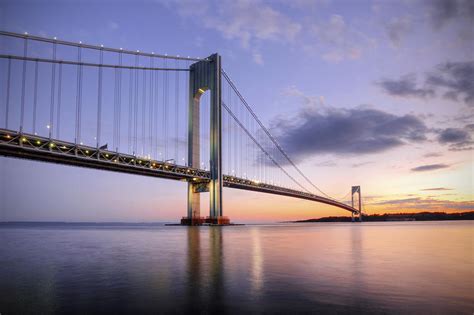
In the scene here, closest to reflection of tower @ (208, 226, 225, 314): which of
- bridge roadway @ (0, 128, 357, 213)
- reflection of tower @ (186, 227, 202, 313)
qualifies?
reflection of tower @ (186, 227, 202, 313)

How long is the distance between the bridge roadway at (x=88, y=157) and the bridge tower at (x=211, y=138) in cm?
208

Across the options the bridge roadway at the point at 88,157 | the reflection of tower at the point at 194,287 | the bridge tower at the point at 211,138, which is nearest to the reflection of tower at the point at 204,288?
the reflection of tower at the point at 194,287

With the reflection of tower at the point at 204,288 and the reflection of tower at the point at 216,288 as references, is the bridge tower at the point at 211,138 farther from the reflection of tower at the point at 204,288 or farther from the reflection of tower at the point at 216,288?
the reflection of tower at the point at 216,288

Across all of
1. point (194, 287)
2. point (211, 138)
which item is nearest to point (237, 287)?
point (194, 287)

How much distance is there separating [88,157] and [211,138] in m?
21.3

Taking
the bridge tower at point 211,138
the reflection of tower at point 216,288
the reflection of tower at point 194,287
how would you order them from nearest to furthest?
the reflection of tower at point 216,288, the reflection of tower at point 194,287, the bridge tower at point 211,138

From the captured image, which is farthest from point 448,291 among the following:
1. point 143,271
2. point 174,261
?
point 174,261

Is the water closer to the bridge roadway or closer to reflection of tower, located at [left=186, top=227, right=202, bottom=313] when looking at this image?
reflection of tower, located at [left=186, top=227, right=202, bottom=313]

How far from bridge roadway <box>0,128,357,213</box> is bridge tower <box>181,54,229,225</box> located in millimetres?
2081

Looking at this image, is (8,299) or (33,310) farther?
(8,299)

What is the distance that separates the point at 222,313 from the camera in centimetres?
589

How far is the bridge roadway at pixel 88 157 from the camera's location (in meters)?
38.8

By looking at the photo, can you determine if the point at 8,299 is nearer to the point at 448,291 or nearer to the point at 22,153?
the point at 448,291

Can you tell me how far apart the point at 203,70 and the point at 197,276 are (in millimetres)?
60480
